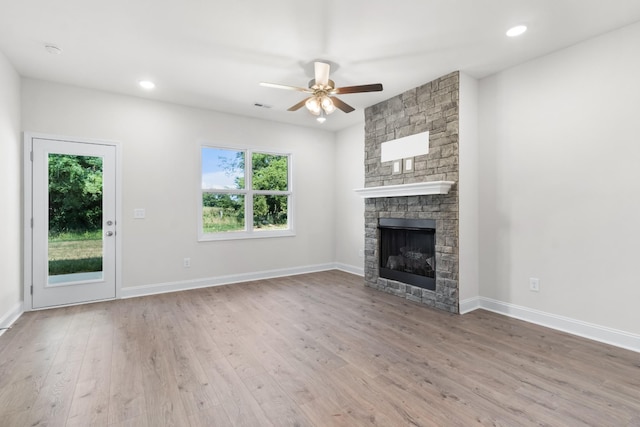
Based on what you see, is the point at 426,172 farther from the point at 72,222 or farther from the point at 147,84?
the point at 72,222

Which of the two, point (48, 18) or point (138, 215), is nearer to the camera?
point (48, 18)

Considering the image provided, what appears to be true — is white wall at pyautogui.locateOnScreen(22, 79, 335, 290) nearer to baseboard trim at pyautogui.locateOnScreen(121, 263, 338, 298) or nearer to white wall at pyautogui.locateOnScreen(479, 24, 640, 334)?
baseboard trim at pyautogui.locateOnScreen(121, 263, 338, 298)

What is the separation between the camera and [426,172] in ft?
12.8

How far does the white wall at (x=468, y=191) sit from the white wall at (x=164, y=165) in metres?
2.96

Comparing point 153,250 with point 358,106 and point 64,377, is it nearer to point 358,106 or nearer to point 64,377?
point 64,377

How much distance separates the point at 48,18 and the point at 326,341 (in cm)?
362

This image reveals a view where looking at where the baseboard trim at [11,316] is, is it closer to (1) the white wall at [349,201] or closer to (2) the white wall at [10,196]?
(2) the white wall at [10,196]

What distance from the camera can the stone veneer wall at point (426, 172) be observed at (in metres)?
3.60

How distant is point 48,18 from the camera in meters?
2.59

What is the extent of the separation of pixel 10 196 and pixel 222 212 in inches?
96.8

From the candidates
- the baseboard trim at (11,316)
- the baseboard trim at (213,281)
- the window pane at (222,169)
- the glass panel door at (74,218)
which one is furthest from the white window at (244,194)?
the baseboard trim at (11,316)

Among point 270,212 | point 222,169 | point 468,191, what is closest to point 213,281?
point 270,212

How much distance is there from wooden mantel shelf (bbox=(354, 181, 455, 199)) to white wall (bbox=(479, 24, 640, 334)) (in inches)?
24.4

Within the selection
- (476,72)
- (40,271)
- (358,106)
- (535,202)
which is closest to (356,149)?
(358,106)
